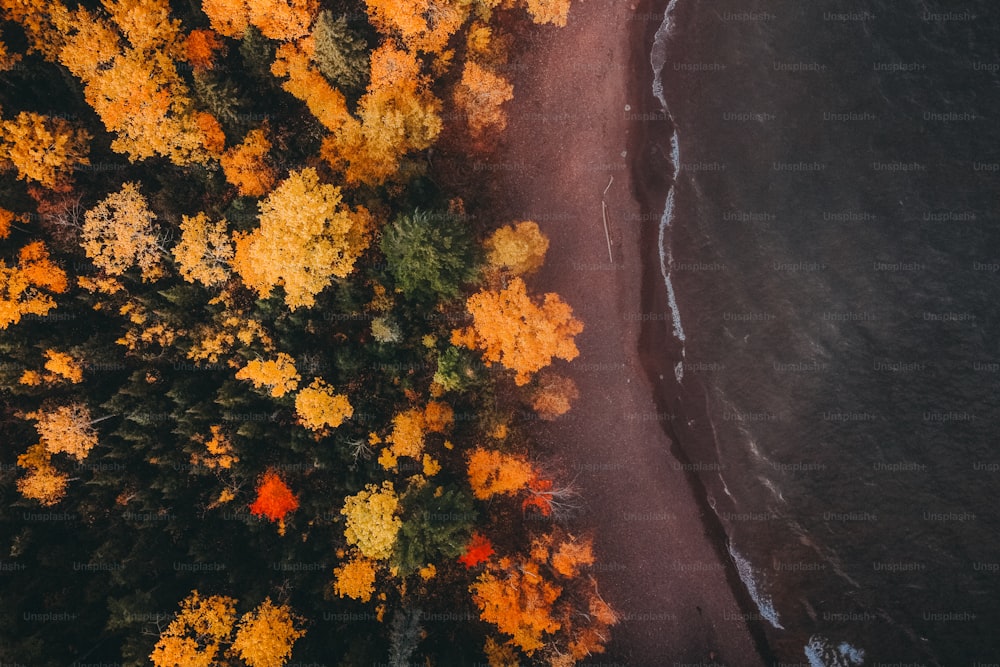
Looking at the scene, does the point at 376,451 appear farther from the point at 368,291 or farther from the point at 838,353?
the point at 838,353

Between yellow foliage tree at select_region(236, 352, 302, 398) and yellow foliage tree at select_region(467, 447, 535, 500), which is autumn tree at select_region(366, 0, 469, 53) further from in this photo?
yellow foliage tree at select_region(467, 447, 535, 500)

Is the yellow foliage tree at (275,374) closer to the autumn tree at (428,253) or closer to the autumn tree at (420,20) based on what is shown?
the autumn tree at (428,253)

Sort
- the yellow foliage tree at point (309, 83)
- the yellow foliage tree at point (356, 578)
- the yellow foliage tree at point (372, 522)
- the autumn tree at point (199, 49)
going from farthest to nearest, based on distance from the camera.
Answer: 1. the yellow foliage tree at point (356, 578)
2. the yellow foliage tree at point (372, 522)
3. the yellow foliage tree at point (309, 83)
4. the autumn tree at point (199, 49)

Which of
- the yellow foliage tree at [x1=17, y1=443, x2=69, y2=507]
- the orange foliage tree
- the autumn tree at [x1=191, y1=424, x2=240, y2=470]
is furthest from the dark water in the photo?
the yellow foliage tree at [x1=17, y1=443, x2=69, y2=507]

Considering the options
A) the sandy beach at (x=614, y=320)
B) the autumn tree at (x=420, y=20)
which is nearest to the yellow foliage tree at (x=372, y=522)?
the sandy beach at (x=614, y=320)

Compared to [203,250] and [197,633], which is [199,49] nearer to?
[203,250]

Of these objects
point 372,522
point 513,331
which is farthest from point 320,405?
point 513,331
